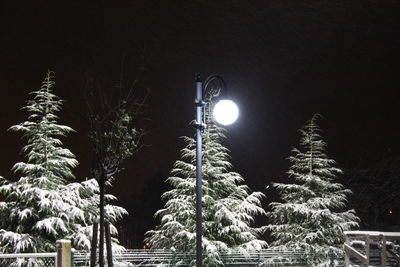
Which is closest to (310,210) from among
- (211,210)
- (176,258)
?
(211,210)

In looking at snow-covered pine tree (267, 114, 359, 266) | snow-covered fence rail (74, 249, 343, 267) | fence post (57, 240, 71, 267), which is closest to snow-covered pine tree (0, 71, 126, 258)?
snow-covered fence rail (74, 249, 343, 267)

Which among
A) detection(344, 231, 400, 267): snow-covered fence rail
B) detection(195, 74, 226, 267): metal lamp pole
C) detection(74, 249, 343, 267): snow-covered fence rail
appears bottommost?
detection(74, 249, 343, 267): snow-covered fence rail

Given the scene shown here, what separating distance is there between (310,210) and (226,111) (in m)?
13.3

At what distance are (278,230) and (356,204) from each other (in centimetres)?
1872

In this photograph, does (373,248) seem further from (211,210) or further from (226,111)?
(226,111)

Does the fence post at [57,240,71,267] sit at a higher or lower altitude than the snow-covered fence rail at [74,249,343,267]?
higher

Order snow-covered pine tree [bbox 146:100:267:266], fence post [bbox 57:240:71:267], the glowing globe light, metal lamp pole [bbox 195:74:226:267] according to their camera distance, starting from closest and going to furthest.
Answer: metal lamp pole [bbox 195:74:226:267], the glowing globe light, fence post [bbox 57:240:71:267], snow-covered pine tree [bbox 146:100:267:266]

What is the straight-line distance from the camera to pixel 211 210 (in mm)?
18688

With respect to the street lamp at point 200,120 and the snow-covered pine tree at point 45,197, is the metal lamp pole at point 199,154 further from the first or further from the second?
the snow-covered pine tree at point 45,197

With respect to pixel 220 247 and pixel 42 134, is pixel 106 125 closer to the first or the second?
pixel 42 134

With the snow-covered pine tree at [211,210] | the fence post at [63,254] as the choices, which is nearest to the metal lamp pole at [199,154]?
the fence post at [63,254]

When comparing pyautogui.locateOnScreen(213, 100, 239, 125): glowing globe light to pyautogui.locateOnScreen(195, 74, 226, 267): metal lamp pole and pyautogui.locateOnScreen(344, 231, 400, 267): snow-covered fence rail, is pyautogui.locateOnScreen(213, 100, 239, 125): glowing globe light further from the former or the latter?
pyautogui.locateOnScreen(344, 231, 400, 267): snow-covered fence rail

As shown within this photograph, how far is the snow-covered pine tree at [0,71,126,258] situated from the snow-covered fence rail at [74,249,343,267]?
1.22 meters

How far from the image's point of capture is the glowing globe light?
7879mm
